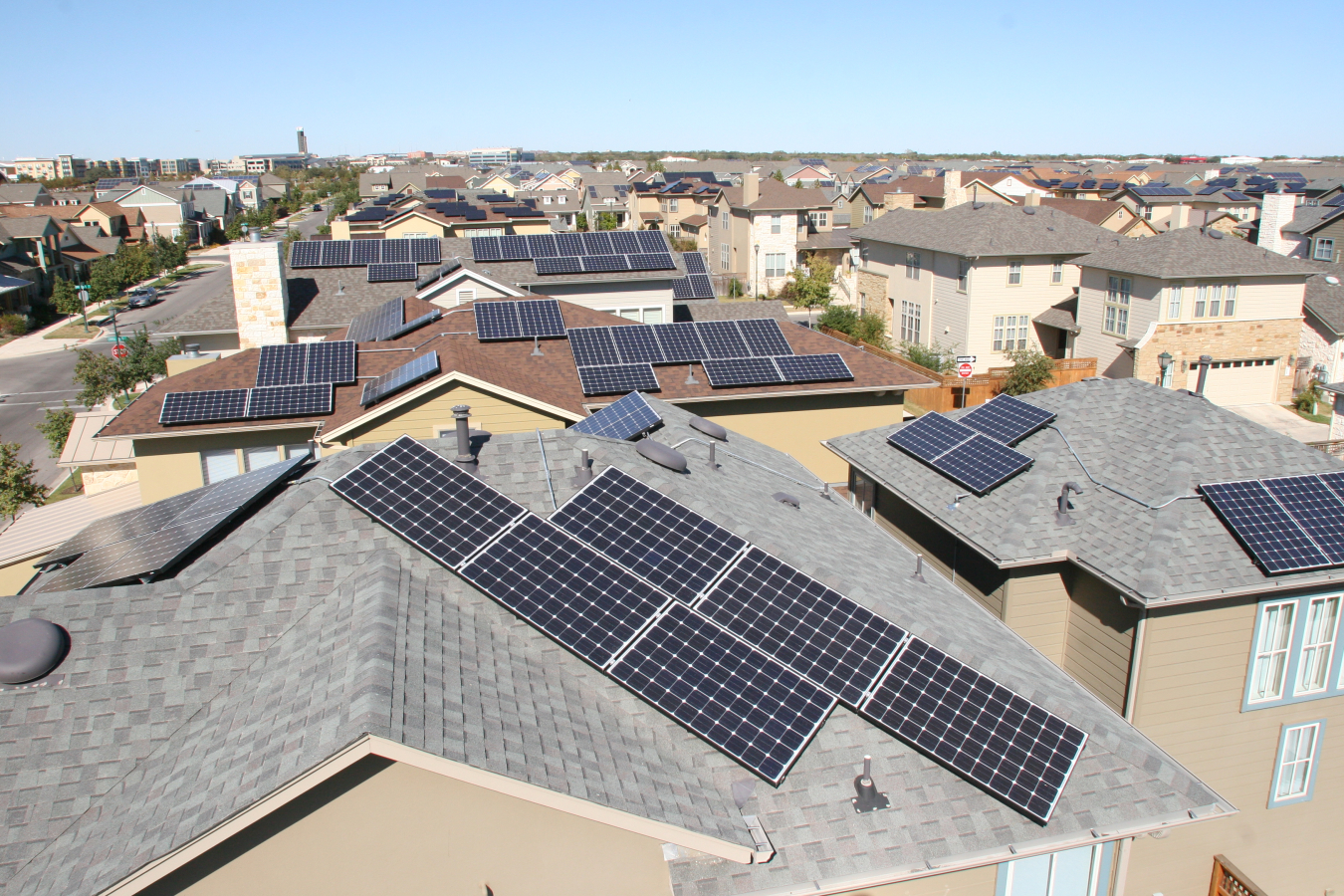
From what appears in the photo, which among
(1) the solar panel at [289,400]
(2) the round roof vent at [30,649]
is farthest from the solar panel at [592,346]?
(2) the round roof vent at [30,649]

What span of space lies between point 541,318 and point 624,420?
36.3 ft

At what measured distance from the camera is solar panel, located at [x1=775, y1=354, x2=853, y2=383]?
938 inches

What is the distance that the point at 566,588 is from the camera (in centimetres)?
939

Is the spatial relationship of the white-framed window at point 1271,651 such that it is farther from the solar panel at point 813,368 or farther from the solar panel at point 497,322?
the solar panel at point 497,322

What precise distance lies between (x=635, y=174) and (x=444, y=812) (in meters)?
152

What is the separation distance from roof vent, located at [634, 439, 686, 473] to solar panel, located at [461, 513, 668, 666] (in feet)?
8.37

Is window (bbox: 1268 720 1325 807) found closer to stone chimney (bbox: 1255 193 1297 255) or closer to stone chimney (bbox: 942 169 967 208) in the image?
stone chimney (bbox: 1255 193 1297 255)

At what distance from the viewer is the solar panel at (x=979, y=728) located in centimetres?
837

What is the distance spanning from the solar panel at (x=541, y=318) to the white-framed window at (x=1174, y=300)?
82.0 ft

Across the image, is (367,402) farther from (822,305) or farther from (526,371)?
(822,305)

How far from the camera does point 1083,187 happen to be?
99188 mm

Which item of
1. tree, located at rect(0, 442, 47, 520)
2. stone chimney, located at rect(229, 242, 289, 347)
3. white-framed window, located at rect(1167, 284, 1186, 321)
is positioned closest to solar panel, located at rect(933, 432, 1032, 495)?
stone chimney, located at rect(229, 242, 289, 347)

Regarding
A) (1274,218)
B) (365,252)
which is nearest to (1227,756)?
(365,252)

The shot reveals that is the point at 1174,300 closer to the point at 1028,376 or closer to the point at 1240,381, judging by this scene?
the point at 1240,381
